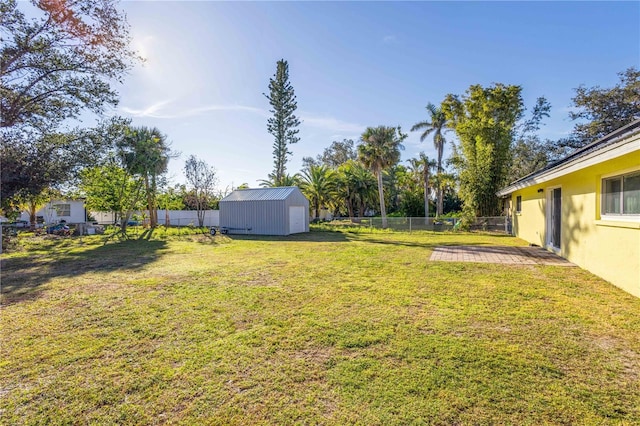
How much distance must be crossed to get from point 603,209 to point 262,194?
15.2 meters

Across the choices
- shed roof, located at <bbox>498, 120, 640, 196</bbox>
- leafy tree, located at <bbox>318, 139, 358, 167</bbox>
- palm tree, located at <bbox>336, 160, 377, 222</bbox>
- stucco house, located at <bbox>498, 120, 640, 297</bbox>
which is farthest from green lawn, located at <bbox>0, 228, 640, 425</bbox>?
leafy tree, located at <bbox>318, 139, 358, 167</bbox>

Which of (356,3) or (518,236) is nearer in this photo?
(356,3)

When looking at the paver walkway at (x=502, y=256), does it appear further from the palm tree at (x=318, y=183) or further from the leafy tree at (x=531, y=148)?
the palm tree at (x=318, y=183)

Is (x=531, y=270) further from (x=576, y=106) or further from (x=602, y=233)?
(x=576, y=106)

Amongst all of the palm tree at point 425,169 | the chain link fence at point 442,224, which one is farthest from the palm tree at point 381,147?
the palm tree at point 425,169

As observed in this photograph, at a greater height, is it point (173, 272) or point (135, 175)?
point (135, 175)

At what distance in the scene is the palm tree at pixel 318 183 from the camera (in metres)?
26.9

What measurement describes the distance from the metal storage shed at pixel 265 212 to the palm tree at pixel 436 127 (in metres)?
15.6

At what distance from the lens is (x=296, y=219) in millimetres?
18234

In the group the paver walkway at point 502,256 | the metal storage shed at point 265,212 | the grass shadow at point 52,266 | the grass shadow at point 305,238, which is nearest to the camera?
the grass shadow at point 52,266

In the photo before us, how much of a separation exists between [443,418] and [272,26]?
11.8m

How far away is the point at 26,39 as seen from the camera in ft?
32.6

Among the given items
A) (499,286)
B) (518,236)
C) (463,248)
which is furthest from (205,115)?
(518,236)

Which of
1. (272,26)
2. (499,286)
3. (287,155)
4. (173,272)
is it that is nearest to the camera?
(499,286)
